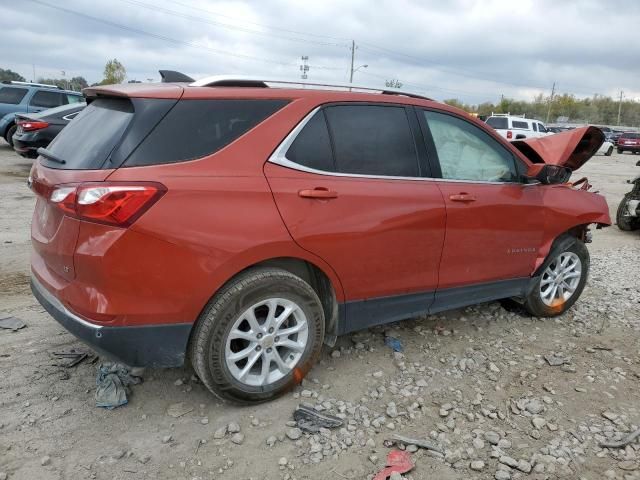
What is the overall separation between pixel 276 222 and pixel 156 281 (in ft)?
2.21

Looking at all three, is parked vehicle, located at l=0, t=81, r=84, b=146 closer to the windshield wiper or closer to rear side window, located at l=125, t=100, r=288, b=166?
the windshield wiper

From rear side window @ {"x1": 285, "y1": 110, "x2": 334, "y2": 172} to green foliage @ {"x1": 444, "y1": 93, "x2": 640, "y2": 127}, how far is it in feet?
331

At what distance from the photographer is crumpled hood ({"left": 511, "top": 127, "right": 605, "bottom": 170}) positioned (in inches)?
180

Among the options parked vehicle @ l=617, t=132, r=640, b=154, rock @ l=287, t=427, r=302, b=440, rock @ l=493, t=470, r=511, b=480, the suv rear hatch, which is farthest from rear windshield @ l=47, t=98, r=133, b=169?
parked vehicle @ l=617, t=132, r=640, b=154

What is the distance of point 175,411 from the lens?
2.90 meters

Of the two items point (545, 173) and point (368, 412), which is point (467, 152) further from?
point (368, 412)

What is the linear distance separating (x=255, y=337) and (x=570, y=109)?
368ft

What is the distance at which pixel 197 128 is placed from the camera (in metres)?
2.64

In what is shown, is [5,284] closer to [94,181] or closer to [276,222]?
[94,181]

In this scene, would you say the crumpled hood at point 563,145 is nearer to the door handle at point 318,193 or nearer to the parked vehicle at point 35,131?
the door handle at point 318,193

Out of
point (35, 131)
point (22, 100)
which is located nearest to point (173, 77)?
point (35, 131)

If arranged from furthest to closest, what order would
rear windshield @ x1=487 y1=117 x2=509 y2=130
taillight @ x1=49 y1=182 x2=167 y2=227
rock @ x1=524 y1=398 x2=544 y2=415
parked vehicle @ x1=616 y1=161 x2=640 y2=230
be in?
1. rear windshield @ x1=487 y1=117 x2=509 y2=130
2. parked vehicle @ x1=616 y1=161 x2=640 y2=230
3. rock @ x1=524 y1=398 x2=544 y2=415
4. taillight @ x1=49 y1=182 x2=167 y2=227

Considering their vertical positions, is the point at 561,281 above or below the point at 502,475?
above

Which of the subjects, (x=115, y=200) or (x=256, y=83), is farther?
(x=256, y=83)
